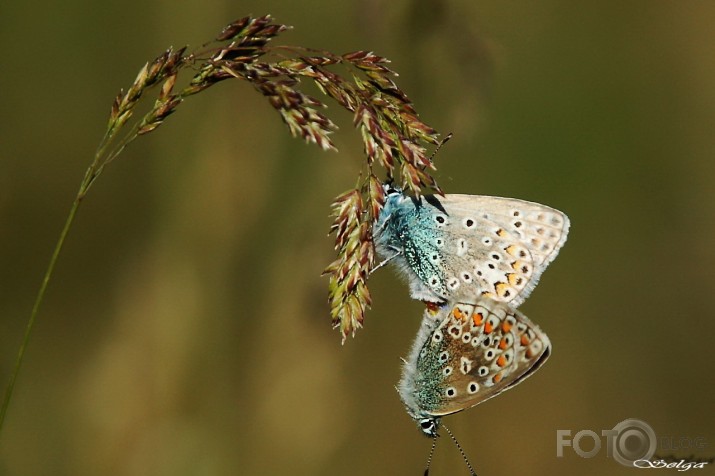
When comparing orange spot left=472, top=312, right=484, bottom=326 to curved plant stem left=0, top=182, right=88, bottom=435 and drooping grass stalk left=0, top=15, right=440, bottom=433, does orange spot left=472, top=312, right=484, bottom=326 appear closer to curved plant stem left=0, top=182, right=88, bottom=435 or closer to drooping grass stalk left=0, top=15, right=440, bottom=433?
drooping grass stalk left=0, top=15, right=440, bottom=433

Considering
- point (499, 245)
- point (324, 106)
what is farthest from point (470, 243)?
point (324, 106)

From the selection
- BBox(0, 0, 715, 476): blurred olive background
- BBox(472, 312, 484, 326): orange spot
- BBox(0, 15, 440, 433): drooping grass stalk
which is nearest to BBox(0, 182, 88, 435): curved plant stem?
BBox(0, 15, 440, 433): drooping grass stalk

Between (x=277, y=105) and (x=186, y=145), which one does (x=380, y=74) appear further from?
(x=186, y=145)

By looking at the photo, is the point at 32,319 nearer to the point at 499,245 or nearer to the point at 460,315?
the point at 460,315

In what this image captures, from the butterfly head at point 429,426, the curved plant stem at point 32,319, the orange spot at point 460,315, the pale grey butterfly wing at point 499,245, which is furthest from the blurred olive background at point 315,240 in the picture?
the curved plant stem at point 32,319

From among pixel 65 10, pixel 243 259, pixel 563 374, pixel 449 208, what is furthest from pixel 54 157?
pixel 563 374

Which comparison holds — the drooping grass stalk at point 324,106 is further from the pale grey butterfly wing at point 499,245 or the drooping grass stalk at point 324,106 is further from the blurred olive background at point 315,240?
the pale grey butterfly wing at point 499,245
